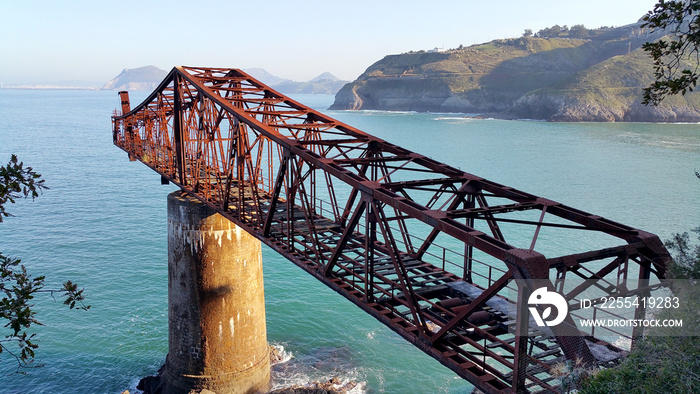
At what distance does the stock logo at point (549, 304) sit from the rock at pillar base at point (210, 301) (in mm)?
13679

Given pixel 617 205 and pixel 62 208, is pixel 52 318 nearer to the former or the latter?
pixel 62 208

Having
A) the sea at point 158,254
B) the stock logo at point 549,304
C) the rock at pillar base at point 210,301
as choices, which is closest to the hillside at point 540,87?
the sea at point 158,254

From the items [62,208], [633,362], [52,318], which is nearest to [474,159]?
[62,208]

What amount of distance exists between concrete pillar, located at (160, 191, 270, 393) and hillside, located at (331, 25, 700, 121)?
124743 mm

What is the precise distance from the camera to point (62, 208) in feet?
163

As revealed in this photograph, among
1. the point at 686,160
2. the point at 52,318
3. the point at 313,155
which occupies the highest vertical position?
the point at 313,155

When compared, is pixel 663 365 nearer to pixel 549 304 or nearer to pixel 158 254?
pixel 549 304

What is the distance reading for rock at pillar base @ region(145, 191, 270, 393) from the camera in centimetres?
2116

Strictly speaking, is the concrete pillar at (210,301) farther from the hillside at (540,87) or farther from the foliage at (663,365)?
the hillside at (540,87)

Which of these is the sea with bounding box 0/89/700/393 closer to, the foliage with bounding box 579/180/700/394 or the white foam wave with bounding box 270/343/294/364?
the white foam wave with bounding box 270/343/294/364

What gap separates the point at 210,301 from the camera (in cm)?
2130

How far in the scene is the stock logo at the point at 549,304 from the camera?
30.1 ft

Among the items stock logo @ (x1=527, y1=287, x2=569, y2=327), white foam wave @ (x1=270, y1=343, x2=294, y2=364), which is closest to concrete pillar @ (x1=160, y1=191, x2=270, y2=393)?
white foam wave @ (x1=270, y1=343, x2=294, y2=364)

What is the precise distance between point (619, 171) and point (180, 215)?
188 ft
